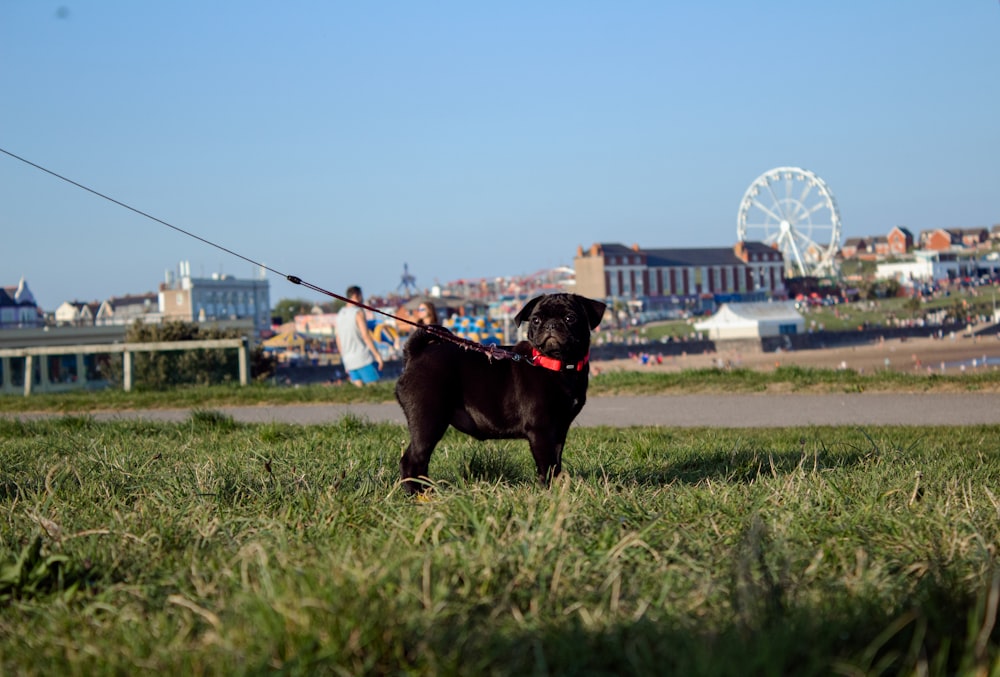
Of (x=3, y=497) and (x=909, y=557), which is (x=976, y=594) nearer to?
(x=909, y=557)

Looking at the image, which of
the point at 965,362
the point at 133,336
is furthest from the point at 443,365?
the point at 965,362

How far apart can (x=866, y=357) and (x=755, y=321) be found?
16.9m

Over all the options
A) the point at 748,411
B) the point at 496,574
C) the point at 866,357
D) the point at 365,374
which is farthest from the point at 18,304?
the point at 496,574

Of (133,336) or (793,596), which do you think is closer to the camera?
(793,596)

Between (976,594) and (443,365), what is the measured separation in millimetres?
2590

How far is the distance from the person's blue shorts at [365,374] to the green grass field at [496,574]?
8.92 meters

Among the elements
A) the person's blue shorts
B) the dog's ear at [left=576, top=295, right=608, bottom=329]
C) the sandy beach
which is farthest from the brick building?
the dog's ear at [left=576, top=295, right=608, bottom=329]

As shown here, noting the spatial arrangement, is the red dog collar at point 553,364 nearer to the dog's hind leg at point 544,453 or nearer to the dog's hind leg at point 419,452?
the dog's hind leg at point 544,453

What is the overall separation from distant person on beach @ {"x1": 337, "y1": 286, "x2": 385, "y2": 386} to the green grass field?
8343mm

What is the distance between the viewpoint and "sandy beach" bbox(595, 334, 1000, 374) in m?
49.2

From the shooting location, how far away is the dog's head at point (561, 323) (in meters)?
4.47

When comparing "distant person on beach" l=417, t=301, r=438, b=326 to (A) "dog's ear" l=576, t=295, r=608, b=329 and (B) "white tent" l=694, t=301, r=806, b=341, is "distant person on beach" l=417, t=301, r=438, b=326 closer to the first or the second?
(A) "dog's ear" l=576, t=295, r=608, b=329

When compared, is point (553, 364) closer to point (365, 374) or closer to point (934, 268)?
point (365, 374)

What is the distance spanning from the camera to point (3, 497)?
466 cm
